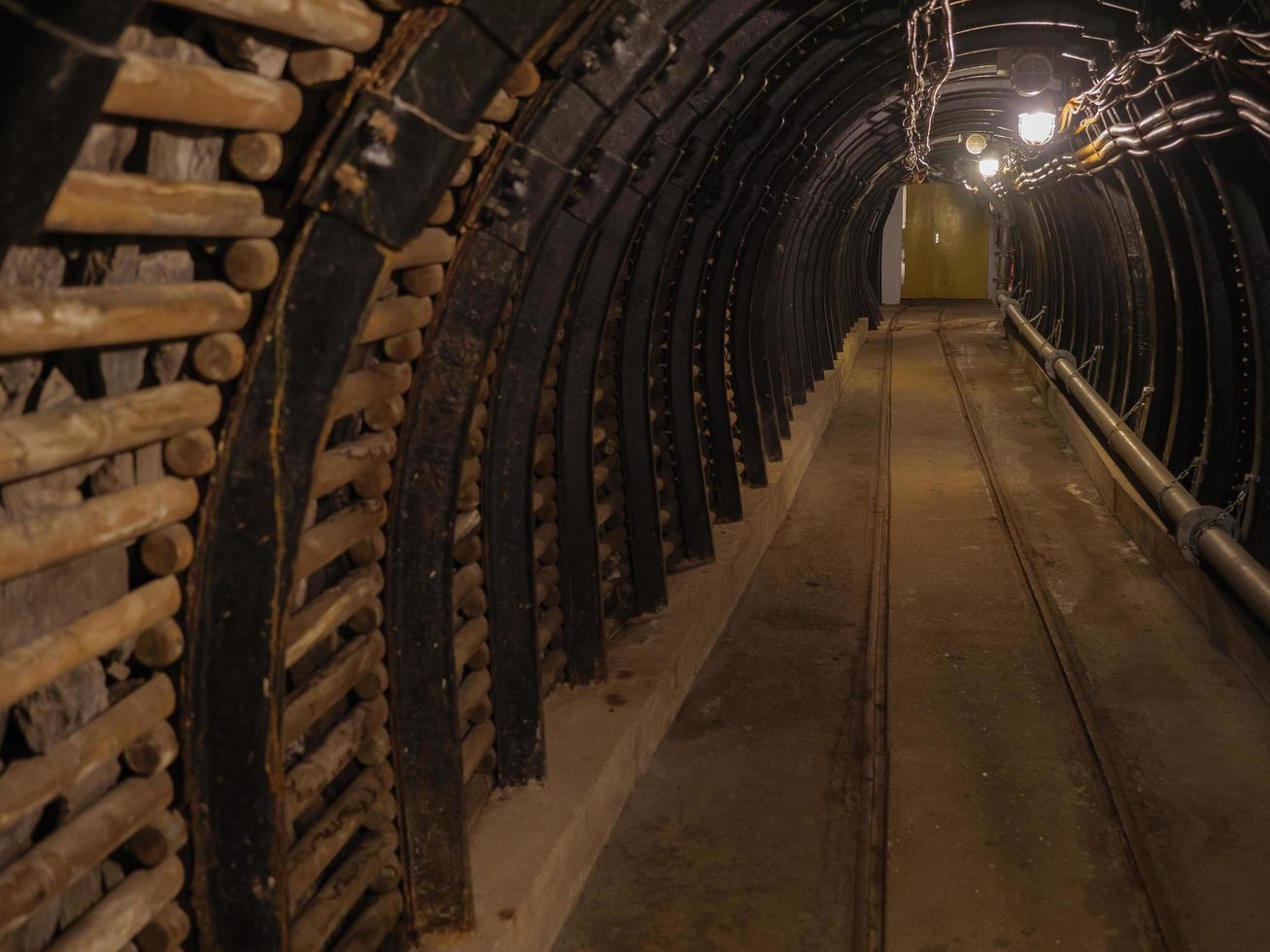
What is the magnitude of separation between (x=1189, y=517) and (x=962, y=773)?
2.91 metres

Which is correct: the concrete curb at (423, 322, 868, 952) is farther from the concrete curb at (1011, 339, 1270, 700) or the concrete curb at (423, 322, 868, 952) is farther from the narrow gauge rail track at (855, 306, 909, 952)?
the concrete curb at (1011, 339, 1270, 700)

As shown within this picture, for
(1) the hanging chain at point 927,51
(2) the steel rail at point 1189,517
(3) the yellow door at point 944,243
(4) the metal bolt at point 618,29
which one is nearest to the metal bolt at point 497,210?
(4) the metal bolt at point 618,29

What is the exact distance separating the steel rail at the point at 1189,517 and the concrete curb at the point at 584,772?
8.49ft

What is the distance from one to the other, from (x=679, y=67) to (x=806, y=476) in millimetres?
7886

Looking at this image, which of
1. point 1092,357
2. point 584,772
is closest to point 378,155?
point 584,772

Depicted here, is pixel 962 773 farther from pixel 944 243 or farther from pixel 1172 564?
pixel 944 243

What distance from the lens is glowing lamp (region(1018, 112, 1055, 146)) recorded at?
11.8 m

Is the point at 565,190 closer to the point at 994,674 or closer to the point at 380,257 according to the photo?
the point at 380,257

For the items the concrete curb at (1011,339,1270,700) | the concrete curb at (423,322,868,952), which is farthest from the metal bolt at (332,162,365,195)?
the concrete curb at (1011,339,1270,700)

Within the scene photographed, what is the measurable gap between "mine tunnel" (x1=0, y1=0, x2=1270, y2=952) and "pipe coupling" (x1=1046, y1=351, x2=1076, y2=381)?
160 inches

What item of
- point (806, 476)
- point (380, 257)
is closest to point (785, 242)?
point (806, 476)

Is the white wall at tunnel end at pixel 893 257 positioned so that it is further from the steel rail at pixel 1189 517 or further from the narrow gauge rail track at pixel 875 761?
the narrow gauge rail track at pixel 875 761

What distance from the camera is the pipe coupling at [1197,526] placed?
7.58m

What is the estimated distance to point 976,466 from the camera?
12.5 meters
